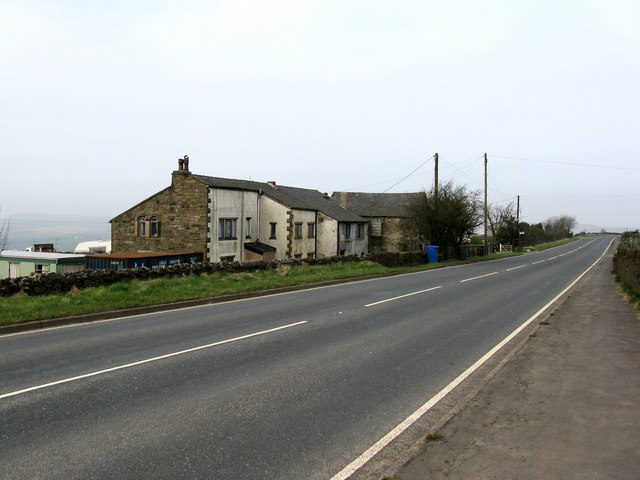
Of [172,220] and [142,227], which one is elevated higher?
[172,220]

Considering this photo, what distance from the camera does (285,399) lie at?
5.97 m

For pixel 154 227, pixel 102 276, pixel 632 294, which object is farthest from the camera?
pixel 154 227

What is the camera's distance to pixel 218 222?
3456 cm

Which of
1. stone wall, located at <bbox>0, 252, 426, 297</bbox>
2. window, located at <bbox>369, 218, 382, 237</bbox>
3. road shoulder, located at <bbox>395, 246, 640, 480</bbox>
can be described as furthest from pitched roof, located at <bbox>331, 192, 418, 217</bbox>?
A: road shoulder, located at <bbox>395, 246, 640, 480</bbox>

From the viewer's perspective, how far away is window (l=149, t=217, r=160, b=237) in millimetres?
36094

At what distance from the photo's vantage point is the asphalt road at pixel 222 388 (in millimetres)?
4426

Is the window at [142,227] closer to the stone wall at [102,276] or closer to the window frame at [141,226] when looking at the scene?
the window frame at [141,226]

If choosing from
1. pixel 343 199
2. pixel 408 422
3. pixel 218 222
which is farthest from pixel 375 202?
pixel 408 422

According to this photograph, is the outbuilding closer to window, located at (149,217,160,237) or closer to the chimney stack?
window, located at (149,217,160,237)

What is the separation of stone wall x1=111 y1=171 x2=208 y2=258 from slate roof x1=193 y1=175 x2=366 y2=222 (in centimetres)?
143

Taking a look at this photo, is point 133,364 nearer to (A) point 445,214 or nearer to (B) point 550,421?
(B) point 550,421

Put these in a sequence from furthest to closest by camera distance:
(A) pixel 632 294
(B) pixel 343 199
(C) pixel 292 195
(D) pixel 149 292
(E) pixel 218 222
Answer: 1. (B) pixel 343 199
2. (C) pixel 292 195
3. (E) pixel 218 222
4. (D) pixel 149 292
5. (A) pixel 632 294

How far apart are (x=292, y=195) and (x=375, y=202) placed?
15.3 metres

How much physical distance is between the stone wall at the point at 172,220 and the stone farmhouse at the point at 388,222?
25.6 m
